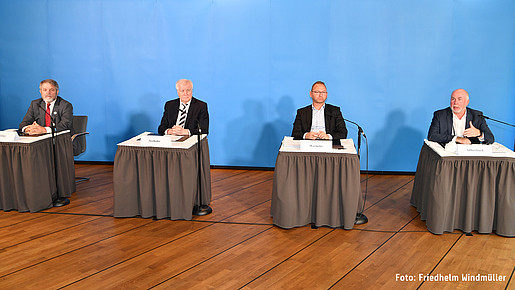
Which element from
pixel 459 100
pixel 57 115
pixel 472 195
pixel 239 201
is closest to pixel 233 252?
pixel 239 201

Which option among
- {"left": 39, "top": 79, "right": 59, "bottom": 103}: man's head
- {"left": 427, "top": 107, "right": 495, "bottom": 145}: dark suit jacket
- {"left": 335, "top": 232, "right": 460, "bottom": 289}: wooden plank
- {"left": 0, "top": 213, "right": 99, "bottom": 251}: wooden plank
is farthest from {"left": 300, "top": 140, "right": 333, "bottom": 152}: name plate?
{"left": 39, "top": 79, "right": 59, "bottom": 103}: man's head

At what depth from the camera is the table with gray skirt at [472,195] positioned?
3.82 meters

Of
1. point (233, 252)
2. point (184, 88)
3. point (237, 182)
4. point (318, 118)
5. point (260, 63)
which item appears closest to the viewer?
point (233, 252)

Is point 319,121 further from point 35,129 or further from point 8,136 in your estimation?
point 8,136

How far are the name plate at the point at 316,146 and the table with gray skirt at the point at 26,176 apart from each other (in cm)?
267

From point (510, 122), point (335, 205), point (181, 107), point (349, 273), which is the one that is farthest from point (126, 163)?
point (510, 122)

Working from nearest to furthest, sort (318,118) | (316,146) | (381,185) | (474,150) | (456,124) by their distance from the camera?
(474,150), (316,146), (456,124), (318,118), (381,185)

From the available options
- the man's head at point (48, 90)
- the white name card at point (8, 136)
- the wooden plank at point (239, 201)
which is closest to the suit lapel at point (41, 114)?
the man's head at point (48, 90)

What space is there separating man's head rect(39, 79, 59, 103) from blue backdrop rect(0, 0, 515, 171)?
1.55 meters

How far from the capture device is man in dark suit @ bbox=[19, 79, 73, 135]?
16.3ft

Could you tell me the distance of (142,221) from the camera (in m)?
4.27

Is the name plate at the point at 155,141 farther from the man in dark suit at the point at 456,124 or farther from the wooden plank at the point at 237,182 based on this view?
the man in dark suit at the point at 456,124

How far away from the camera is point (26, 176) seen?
445 cm

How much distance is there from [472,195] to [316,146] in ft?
4.62
